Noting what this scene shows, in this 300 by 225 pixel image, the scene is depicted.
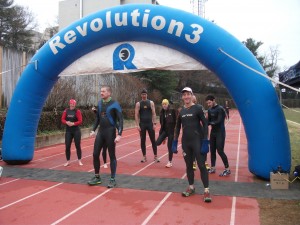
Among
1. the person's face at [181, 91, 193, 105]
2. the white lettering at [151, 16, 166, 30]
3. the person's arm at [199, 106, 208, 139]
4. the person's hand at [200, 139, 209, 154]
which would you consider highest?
the white lettering at [151, 16, 166, 30]

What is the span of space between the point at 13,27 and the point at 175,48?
117ft

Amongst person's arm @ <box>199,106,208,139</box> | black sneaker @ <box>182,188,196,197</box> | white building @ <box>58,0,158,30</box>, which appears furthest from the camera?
white building @ <box>58,0,158,30</box>

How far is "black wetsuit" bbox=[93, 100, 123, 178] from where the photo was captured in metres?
6.38

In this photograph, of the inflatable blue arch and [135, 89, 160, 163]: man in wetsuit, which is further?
[135, 89, 160, 163]: man in wetsuit

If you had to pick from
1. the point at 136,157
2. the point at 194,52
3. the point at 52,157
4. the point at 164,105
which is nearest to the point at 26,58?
the point at 52,157

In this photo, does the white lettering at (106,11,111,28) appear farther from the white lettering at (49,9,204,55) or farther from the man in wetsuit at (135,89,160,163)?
the man in wetsuit at (135,89,160,163)

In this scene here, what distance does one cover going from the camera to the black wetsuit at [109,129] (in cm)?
638

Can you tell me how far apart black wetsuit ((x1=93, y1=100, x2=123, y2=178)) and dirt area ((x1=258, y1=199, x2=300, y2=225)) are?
9.53ft

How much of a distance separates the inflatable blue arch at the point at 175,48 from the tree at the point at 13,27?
1229 inches

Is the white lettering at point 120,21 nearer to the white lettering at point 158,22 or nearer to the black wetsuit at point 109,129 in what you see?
the white lettering at point 158,22

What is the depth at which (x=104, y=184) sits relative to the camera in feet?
21.3

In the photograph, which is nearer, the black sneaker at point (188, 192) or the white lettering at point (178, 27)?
the black sneaker at point (188, 192)

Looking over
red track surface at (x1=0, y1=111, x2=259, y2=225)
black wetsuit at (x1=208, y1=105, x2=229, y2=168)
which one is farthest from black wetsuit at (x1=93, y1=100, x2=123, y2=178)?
black wetsuit at (x1=208, y1=105, x2=229, y2=168)

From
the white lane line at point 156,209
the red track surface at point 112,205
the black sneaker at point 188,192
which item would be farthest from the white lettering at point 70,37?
the black sneaker at point 188,192
